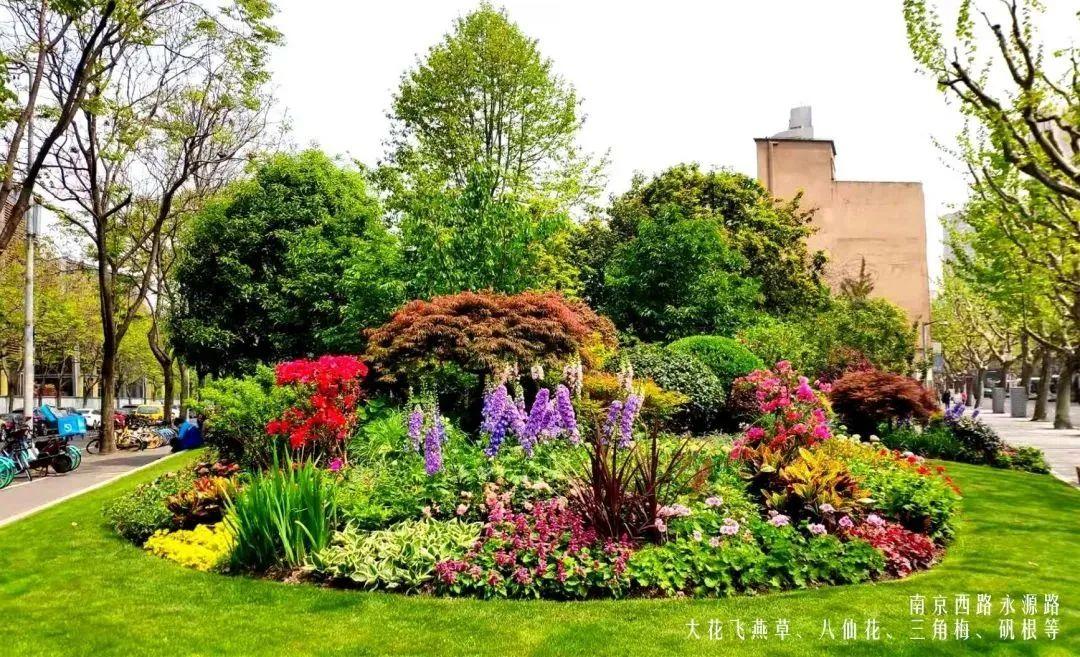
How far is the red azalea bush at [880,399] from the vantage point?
1650 centimetres

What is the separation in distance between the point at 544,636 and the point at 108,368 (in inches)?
846

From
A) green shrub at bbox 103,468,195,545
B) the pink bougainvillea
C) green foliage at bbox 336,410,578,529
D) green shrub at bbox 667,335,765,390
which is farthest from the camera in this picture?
green shrub at bbox 667,335,765,390

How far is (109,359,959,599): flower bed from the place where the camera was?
6844mm

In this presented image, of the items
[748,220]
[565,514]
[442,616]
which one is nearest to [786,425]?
[565,514]

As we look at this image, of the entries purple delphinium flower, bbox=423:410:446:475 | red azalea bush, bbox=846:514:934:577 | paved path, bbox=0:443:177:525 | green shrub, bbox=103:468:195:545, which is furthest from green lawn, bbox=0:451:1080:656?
paved path, bbox=0:443:177:525

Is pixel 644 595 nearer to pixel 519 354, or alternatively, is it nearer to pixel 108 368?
pixel 519 354

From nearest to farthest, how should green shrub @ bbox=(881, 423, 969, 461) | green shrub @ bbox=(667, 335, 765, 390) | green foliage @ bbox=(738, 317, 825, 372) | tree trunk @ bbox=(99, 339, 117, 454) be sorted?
green shrub @ bbox=(881, 423, 969, 461), green shrub @ bbox=(667, 335, 765, 390), green foliage @ bbox=(738, 317, 825, 372), tree trunk @ bbox=(99, 339, 117, 454)

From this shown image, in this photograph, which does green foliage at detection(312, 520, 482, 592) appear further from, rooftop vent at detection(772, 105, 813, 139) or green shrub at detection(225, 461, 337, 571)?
rooftop vent at detection(772, 105, 813, 139)

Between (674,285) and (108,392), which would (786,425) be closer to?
(674,285)

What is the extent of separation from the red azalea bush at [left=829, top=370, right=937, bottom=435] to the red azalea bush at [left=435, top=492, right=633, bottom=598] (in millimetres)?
10740

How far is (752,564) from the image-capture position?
6.84 meters

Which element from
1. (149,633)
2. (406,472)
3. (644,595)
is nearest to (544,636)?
(644,595)

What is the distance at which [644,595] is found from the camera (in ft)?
21.6

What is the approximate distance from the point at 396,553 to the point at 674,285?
17.4 m
